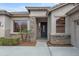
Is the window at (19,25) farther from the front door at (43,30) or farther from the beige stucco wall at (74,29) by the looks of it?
the beige stucco wall at (74,29)

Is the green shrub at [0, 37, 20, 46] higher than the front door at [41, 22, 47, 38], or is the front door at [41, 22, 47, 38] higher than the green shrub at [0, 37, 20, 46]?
the front door at [41, 22, 47, 38]

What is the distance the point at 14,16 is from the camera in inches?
772

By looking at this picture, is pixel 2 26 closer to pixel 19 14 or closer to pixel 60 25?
pixel 19 14

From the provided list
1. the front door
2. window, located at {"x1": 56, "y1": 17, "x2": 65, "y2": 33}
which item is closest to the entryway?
the front door

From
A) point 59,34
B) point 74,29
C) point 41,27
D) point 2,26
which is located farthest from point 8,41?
point 74,29

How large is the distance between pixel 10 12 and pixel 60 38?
228 inches

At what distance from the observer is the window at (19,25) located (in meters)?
19.2

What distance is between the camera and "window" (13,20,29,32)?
19.2 metres

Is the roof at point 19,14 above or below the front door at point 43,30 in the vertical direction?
above

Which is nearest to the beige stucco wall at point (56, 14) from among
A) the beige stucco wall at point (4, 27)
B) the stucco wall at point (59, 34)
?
the stucco wall at point (59, 34)

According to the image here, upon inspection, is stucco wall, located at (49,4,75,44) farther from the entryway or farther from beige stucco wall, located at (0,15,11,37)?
beige stucco wall, located at (0,15,11,37)

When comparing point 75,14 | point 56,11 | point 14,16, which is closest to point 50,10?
point 56,11

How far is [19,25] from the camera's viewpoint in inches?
760

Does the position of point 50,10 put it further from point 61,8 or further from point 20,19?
point 20,19
